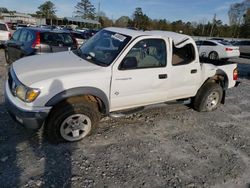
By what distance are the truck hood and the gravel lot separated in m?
1.08

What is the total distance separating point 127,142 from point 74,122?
98cm

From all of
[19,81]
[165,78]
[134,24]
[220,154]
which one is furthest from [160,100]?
[134,24]

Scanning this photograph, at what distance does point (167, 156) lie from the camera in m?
4.06

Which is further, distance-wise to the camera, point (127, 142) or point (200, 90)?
point (200, 90)

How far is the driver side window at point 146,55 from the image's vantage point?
4289mm

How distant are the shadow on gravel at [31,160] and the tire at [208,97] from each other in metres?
3.20

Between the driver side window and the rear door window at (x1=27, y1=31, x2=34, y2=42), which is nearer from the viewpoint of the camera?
the driver side window

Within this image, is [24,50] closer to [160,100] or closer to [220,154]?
[160,100]

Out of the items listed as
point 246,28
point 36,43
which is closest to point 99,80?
point 36,43

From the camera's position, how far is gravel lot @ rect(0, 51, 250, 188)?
3.36 metres

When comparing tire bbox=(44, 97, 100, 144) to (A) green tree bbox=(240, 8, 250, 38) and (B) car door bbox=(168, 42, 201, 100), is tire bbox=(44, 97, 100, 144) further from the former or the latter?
(A) green tree bbox=(240, 8, 250, 38)

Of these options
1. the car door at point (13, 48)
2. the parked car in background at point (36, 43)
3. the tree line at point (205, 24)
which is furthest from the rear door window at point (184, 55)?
the tree line at point (205, 24)

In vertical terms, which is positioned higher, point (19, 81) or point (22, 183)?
point (19, 81)

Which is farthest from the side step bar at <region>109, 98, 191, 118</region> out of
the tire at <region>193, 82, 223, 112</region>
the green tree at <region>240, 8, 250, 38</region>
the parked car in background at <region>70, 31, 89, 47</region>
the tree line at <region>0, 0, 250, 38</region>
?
the green tree at <region>240, 8, 250, 38</region>
